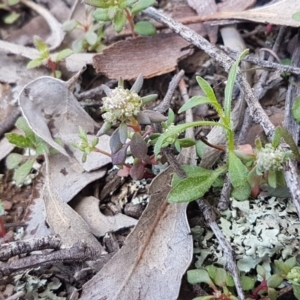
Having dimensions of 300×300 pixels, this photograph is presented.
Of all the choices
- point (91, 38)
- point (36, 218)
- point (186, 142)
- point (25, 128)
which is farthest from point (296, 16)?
point (36, 218)

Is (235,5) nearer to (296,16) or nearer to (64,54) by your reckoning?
(296,16)

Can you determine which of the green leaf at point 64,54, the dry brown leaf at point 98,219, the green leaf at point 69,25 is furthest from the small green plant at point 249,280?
the green leaf at point 69,25

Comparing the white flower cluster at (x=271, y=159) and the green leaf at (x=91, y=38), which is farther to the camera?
the green leaf at (x=91, y=38)

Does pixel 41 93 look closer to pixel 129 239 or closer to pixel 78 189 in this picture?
pixel 78 189

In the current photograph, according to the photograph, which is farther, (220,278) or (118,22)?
(118,22)

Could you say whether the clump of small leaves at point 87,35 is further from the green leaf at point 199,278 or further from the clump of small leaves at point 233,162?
the green leaf at point 199,278

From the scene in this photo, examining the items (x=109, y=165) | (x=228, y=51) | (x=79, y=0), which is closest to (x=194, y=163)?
(x=109, y=165)
